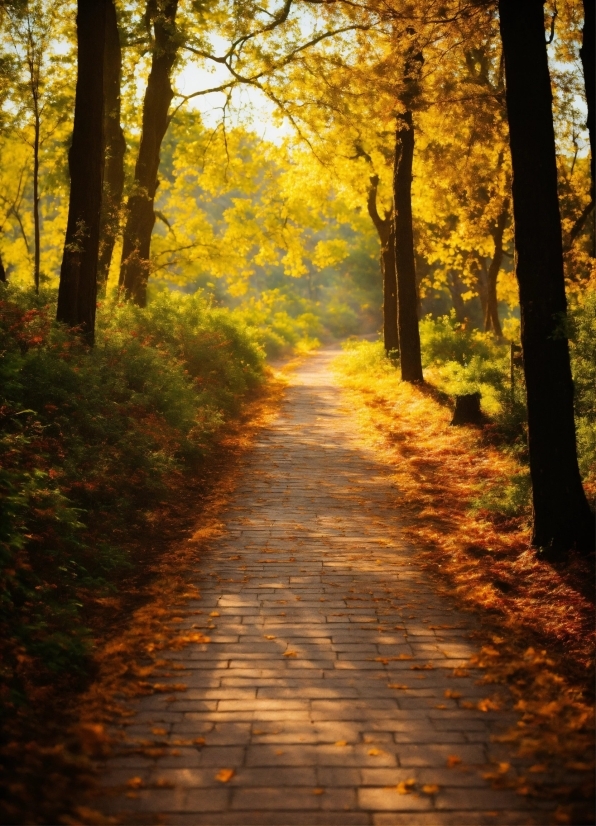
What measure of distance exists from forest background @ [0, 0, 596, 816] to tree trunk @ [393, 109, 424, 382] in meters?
0.10

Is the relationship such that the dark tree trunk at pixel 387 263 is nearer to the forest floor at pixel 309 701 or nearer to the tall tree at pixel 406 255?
the tall tree at pixel 406 255

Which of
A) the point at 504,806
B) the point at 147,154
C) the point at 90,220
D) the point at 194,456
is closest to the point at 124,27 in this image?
the point at 147,154

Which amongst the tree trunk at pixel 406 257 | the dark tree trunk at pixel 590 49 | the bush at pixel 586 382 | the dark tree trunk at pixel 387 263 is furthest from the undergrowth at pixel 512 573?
the dark tree trunk at pixel 387 263

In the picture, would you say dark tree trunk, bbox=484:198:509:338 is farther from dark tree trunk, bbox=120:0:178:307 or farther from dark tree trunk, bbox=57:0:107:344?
dark tree trunk, bbox=57:0:107:344

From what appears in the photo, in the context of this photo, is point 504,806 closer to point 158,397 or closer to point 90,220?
point 158,397

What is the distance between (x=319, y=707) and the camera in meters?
4.82

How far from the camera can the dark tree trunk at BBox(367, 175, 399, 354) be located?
24.4 metres

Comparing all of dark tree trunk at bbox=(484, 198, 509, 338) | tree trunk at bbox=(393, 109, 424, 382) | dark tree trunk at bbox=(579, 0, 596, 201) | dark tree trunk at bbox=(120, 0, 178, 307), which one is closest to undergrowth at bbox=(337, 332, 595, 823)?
dark tree trunk at bbox=(579, 0, 596, 201)

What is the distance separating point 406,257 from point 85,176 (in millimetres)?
9245

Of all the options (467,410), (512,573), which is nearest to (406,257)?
(467,410)

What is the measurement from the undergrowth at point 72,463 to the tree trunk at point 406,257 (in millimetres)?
5582

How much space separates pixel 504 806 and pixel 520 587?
11.2 feet

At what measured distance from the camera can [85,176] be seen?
1196 cm

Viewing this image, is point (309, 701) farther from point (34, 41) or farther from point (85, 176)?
point (34, 41)
